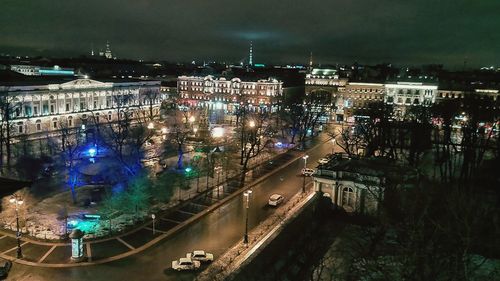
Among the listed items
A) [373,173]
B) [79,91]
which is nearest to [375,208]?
[373,173]

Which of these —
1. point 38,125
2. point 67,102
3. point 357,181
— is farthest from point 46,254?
point 67,102

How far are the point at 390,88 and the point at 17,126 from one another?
240ft

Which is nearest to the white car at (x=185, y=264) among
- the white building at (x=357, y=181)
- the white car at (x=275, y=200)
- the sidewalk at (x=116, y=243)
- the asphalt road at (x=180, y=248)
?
the asphalt road at (x=180, y=248)

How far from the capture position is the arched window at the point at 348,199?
3100 cm

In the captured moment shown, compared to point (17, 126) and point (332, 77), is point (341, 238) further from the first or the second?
point (332, 77)

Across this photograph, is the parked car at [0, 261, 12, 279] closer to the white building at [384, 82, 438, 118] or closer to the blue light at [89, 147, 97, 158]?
the blue light at [89, 147, 97, 158]

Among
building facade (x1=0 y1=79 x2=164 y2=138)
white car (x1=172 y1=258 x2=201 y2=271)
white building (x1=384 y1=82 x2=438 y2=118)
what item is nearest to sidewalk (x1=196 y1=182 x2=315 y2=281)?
white car (x1=172 y1=258 x2=201 y2=271)

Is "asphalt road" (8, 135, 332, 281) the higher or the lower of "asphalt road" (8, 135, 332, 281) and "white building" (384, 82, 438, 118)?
the lower

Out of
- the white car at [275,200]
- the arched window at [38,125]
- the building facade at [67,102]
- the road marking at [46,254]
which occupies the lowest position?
the road marking at [46,254]

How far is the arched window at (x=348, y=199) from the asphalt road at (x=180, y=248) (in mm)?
5269

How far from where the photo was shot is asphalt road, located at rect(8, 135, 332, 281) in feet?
69.6

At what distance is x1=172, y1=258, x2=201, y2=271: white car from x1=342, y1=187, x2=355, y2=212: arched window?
A: 547 inches

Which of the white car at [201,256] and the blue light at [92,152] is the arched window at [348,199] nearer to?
the white car at [201,256]

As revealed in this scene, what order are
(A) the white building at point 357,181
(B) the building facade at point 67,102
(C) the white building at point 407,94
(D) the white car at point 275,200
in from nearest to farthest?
(A) the white building at point 357,181, (D) the white car at point 275,200, (B) the building facade at point 67,102, (C) the white building at point 407,94
